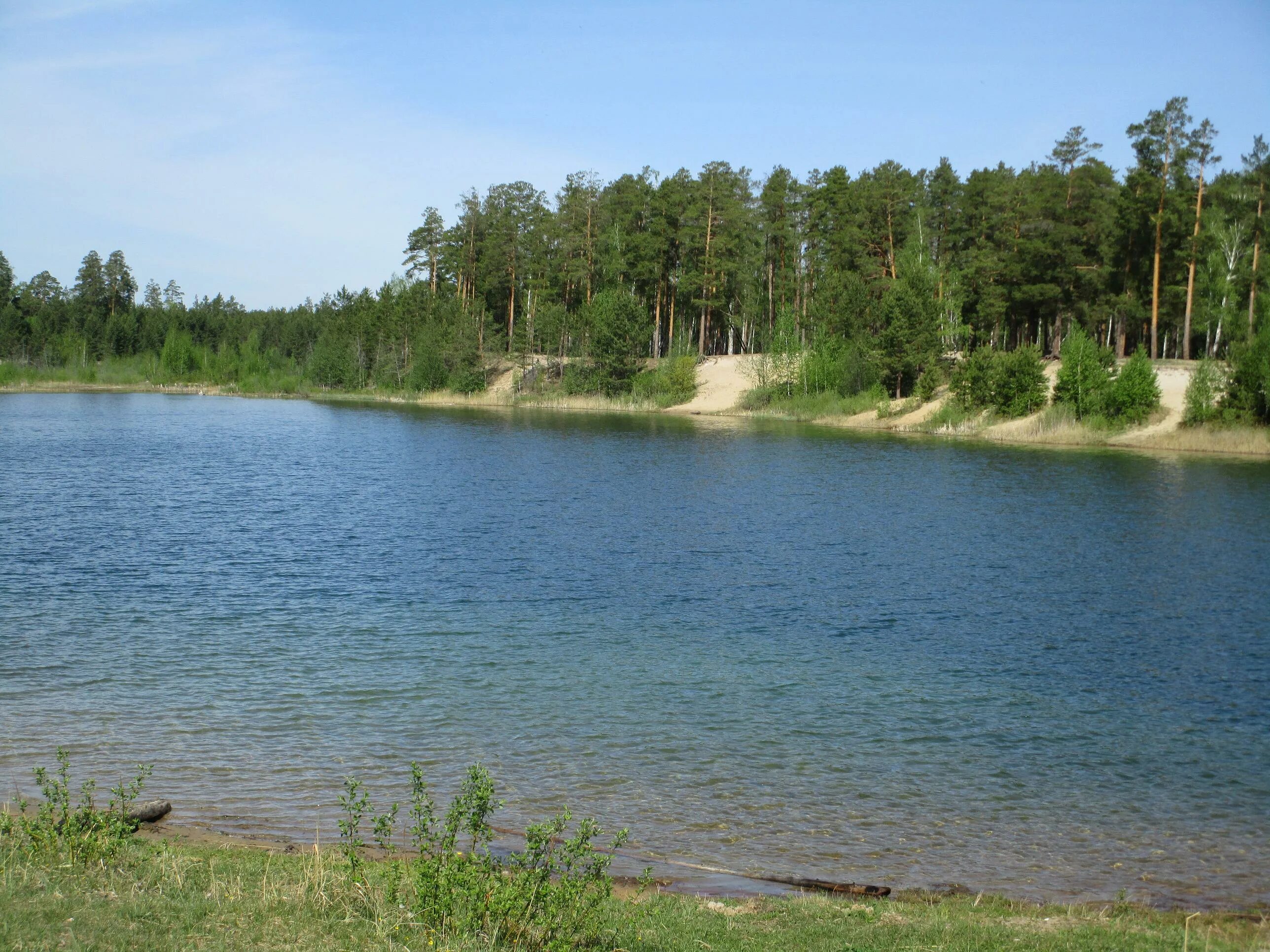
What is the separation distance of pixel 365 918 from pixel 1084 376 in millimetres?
62294

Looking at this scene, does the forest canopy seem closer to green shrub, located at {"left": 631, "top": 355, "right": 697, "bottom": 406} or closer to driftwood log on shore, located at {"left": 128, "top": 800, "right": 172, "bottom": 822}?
green shrub, located at {"left": 631, "top": 355, "right": 697, "bottom": 406}

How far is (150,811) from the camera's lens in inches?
395

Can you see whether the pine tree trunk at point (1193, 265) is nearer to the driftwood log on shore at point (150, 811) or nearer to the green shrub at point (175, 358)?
the driftwood log on shore at point (150, 811)

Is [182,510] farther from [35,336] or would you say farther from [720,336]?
[35,336]

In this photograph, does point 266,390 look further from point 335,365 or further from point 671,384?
point 671,384

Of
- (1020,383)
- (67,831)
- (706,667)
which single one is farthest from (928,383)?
(67,831)

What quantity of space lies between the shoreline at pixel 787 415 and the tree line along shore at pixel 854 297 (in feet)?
1.28

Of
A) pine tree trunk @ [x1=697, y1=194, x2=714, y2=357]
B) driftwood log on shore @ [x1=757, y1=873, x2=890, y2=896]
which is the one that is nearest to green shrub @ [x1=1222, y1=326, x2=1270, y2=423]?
Result: pine tree trunk @ [x1=697, y1=194, x2=714, y2=357]

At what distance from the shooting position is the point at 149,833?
31.6 ft

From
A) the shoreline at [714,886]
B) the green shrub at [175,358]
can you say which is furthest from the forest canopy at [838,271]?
the shoreline at [714,886]

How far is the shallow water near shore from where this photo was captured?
1079 cm

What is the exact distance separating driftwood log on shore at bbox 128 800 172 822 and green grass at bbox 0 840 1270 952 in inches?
30.3

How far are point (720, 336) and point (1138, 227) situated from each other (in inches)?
1859

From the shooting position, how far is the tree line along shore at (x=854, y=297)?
61500 millimetres
